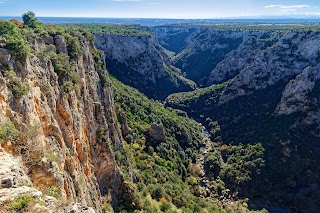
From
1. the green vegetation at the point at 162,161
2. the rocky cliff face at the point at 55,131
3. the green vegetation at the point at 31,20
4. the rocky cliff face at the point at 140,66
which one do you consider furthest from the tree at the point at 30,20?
the rocky cliff face at the point at 140,66

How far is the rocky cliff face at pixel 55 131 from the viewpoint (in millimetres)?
17250

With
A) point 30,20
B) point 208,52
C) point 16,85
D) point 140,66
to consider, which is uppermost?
point 30,20

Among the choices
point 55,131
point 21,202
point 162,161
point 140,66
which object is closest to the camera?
point 21,202

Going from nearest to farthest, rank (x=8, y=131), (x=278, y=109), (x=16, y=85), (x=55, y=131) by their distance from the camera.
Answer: (x=8, y=131) → (x=16, y=85) → (x=55, y=131) → (x=278, y=109)

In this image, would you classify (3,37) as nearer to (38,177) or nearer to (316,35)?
(38,177)

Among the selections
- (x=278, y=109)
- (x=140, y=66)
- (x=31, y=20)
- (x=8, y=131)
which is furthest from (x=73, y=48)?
(x=140, y=66)

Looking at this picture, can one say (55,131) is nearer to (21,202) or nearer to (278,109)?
(21,202)

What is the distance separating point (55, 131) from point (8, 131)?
6360 millimetres

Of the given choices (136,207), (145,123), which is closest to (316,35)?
(145,123)

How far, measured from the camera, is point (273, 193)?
61.3 metres

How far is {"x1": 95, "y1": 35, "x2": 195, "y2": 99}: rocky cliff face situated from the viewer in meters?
106

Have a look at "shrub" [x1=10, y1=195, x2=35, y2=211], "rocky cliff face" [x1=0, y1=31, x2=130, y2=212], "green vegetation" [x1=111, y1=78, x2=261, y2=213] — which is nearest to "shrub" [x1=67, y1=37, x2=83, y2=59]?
"rocky cliff face" [x1=0, y1=31, x2=130, y2=212]

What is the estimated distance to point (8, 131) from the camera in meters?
15.9

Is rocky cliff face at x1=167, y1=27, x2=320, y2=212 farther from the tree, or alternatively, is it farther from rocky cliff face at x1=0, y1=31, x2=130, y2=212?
the tree
